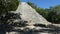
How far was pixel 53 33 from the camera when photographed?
7684 millimetres

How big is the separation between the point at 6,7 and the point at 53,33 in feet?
45.0

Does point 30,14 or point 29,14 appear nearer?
point 29,14

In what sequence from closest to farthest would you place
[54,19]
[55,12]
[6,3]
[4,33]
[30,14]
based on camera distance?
[4,33] → [6,3] → [30,14] → [54,19] → [55,12]

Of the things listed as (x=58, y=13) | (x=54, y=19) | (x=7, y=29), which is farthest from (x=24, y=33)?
(x=58, y=13)

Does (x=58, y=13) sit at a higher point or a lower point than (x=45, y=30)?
lower

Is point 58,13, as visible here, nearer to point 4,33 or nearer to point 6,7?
point 6,7

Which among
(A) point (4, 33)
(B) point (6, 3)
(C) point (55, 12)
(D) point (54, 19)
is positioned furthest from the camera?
(C) point (55, 12)

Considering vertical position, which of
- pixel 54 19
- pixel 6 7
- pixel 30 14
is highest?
pixel 6 7

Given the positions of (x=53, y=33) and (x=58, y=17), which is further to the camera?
(x=58, y=17)

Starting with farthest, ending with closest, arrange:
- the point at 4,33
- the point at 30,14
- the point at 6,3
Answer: the point at 30,14 → the point at 6,3 → the point at 4,33

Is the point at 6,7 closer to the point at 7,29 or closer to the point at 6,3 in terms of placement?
the point at 6,3

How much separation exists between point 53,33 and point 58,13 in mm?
32818

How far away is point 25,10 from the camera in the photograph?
27.2 m

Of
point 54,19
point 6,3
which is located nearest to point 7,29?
point 6,3
